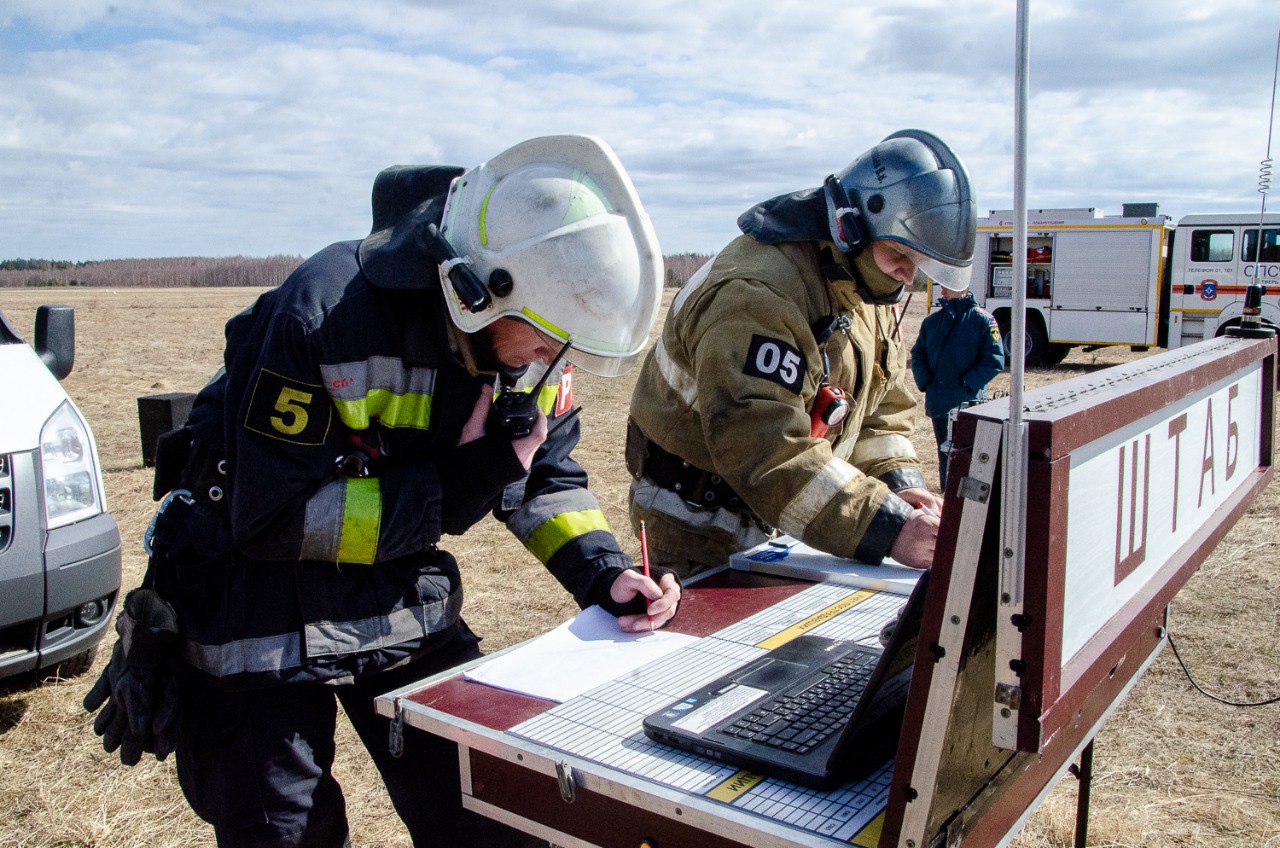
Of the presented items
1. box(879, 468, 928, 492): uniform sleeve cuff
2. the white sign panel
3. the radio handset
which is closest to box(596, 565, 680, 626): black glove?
the radio handset

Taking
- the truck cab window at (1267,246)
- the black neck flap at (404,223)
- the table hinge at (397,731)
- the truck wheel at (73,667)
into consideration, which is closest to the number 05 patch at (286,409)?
the black neck flap at (404,223)

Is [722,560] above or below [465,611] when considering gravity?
above

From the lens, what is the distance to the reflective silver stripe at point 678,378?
8.78ft

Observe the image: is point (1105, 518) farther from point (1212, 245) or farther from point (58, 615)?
point (1212, 245)

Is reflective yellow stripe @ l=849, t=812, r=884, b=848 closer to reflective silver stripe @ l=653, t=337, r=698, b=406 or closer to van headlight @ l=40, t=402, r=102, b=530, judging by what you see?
reflective silver stripe @ l=653, t=337, r=698, b=406

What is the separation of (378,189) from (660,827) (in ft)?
4.41

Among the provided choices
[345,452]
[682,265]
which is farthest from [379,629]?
[682,265]

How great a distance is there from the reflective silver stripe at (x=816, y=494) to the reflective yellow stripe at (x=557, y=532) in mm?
443

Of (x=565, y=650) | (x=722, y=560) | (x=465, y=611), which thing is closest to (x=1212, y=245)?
(x=465, y=611)

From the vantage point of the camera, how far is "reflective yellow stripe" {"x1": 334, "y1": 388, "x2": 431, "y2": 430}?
1881mm

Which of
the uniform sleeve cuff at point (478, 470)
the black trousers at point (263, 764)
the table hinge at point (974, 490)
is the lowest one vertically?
the black trousers at point (263, 764)

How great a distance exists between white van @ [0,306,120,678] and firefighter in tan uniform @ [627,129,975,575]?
90.6 inches

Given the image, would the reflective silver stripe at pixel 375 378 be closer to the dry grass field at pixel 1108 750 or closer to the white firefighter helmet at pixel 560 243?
the white firefighter helmet at pixel 560 243

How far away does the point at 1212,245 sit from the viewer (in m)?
15.8
